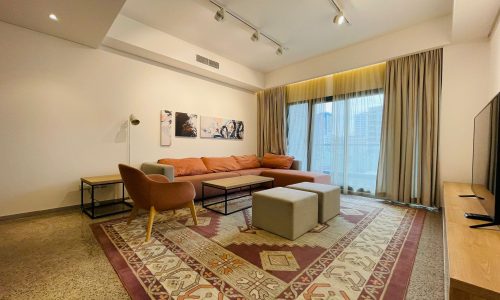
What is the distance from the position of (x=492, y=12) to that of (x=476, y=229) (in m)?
2.66

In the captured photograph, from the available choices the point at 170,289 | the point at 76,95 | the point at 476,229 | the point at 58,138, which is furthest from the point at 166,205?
the point at 476,229

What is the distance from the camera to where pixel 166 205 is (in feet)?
7.91

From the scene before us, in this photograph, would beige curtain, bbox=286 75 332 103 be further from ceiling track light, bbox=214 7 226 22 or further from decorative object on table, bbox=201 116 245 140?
ceiling track light, bbox=214 7 226 22

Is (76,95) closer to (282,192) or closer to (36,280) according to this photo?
(36,280)

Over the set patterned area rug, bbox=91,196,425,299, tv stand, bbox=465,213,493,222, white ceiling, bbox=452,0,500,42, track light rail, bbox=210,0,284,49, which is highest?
track light rail, bbox=210,0,284,49

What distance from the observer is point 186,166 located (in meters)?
4.07

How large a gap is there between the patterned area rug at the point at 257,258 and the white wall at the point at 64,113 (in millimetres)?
1171

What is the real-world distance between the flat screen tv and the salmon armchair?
2.55m

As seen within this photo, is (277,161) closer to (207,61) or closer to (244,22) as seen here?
(207,61)

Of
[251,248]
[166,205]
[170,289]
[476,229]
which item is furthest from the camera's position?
[166,205]

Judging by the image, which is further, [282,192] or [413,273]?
[282,192]

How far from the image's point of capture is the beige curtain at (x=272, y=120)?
5605 millimetres

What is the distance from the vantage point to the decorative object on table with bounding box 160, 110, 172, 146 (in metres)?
4.14

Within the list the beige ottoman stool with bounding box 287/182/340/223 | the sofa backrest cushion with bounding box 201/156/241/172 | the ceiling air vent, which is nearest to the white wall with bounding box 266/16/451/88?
the ceiling air vent
